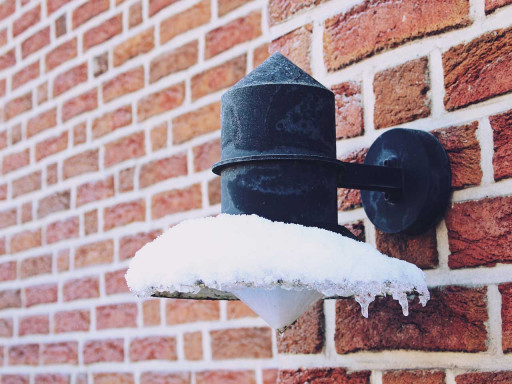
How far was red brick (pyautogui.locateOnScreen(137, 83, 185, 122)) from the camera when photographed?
148 centimetres

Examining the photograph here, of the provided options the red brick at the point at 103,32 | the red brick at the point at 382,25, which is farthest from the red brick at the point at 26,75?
the red brick at the point at 382,25

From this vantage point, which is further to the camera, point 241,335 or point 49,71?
point 49,71

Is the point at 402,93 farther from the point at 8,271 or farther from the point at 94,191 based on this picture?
the point at 8,271

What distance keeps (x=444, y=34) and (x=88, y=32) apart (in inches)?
42.2

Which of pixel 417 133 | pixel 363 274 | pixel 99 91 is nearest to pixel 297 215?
pixel 363 274

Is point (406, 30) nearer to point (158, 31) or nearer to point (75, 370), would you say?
point (158, 31)

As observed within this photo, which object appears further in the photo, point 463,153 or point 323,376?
point 323,376

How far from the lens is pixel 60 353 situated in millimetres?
1700

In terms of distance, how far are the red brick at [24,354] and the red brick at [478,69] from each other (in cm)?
127

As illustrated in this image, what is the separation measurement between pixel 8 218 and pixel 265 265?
146cm

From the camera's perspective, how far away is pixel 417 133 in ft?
2.96

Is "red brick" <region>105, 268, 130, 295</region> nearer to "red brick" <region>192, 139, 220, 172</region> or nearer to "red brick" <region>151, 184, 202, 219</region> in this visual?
"red brick" <region>151, 184, 202, 219</region>

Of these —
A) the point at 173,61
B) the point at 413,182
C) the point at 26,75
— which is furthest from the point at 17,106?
the point at 413,182

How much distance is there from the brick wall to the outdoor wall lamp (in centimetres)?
8
